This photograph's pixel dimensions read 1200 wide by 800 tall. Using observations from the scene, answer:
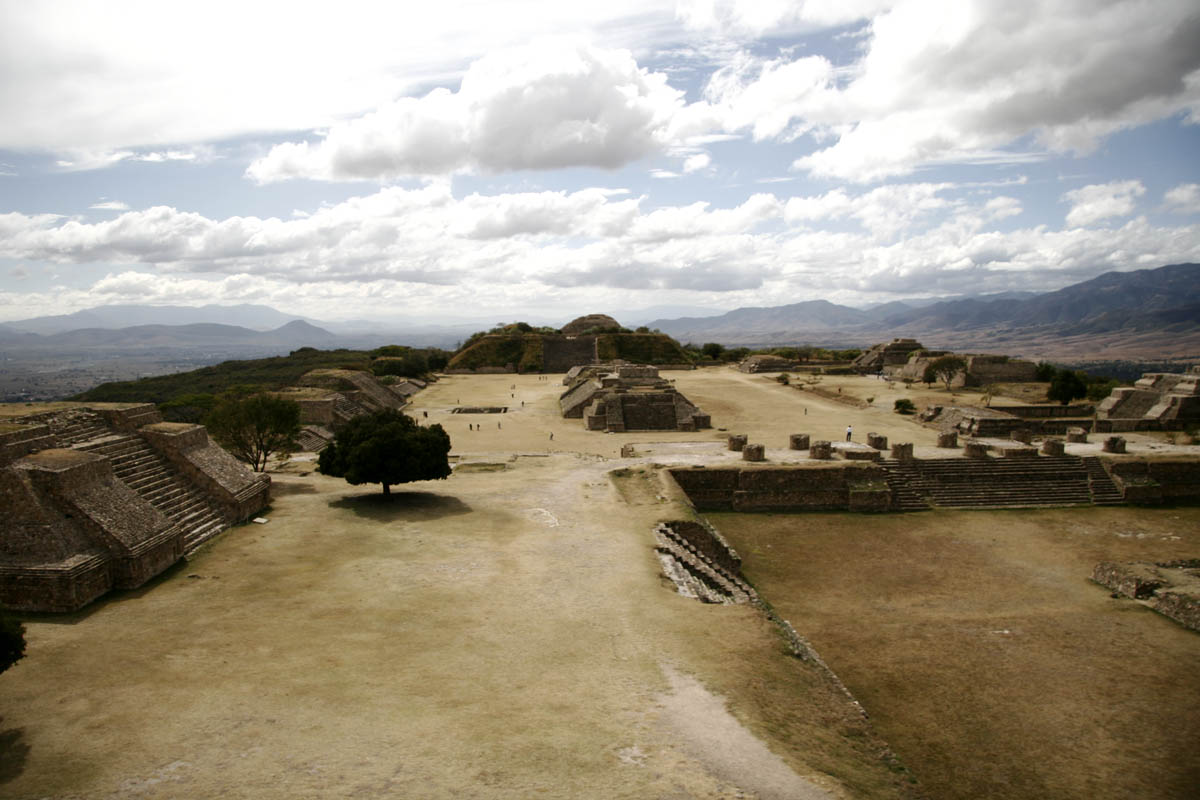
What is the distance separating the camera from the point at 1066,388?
41875 mm

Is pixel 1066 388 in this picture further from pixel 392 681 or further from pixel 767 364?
pixel 392 681

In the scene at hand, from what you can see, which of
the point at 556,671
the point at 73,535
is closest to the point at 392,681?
the point at 556,671

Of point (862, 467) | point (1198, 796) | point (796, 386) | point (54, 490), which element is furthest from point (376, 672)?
point (796, 386)

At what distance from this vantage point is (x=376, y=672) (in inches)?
365

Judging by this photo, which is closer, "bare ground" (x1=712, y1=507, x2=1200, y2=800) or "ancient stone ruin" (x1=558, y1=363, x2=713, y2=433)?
"bare ground" (x1=712, y1=507, x2=1200, y2=800)

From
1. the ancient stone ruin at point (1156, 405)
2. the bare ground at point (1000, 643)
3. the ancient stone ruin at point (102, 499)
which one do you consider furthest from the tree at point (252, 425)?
the ancient stone ruin at point (1156, 405)

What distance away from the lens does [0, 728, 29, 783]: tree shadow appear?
22.6ft

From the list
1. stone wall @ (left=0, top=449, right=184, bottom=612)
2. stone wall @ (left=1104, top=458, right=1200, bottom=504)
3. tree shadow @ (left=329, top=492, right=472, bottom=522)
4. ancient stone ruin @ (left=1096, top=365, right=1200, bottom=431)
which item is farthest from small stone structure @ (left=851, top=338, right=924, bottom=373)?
stone wall @ (left=0, top=449, right=184, bottom=612)

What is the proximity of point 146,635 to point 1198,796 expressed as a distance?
14.6m

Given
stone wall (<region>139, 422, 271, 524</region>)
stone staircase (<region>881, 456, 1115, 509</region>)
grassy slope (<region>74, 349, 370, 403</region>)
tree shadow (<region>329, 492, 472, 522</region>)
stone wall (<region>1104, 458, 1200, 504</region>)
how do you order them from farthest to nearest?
grassy slope (<region>74, 349, 370, 403</region>), stone wall (<region>1104, 458, 1200, 504</region>), stone staircase (<region>881, 456, 1115, 509</region>), tree shadow (<region>329, 492, 472, 522</region>), stone wall (<region>139, 422, 271, 524</region>)

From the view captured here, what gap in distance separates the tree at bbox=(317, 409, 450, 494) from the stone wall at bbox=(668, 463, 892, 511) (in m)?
7.82

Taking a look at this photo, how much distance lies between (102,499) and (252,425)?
30.6 feet

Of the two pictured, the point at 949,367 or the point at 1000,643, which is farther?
the point at 949,367

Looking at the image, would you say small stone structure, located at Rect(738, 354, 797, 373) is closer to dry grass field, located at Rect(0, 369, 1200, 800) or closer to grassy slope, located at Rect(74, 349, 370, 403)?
grassy slope, located at Rect(74, 349, 370, 403)
